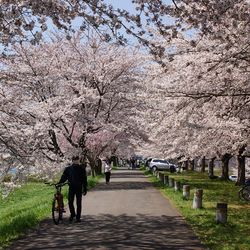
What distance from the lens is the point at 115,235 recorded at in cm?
1098

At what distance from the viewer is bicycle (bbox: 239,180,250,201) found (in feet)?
65.0

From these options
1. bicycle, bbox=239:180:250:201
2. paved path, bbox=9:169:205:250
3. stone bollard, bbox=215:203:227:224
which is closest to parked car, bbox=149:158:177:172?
bicycle, bbox=239:180:250:201

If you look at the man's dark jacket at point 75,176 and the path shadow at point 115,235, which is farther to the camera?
the man's dark jacket at point 75,176

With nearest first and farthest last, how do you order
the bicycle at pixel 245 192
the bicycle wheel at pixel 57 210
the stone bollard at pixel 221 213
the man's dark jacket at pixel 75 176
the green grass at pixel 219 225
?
the green grass at pixel 219 225, the stone bollard at pixel 221 213, the bicycle wheel at pixel 57 210, the man's dark jacket at pixel 75 176, the bicycle at pixel 245 192

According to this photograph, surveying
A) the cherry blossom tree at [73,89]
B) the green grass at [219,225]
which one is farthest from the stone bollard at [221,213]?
the cherry blossom tree at [73,89]

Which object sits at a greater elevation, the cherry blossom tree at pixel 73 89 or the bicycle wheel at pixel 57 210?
the cherry blossom tree at pixel 73 89

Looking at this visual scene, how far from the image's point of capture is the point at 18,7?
25.3 feet

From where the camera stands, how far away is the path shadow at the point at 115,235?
975 centimetres

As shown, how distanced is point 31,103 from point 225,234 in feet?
57.3

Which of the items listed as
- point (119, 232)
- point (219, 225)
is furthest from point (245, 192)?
point (119, 232)

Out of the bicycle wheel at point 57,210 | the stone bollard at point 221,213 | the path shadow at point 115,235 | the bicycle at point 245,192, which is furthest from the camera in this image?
the bicycle at point 245,192

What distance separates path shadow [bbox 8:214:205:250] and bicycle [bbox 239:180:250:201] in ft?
22.0

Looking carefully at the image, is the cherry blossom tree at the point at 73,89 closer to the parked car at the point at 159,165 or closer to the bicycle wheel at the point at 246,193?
the bicycle wheel at the point at 246,193

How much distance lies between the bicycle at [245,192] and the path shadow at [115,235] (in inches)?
265
